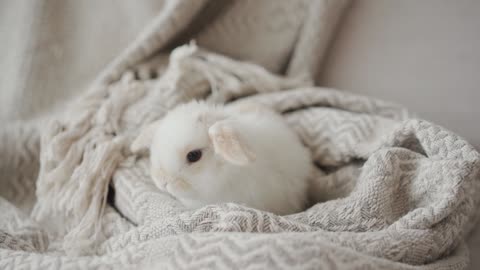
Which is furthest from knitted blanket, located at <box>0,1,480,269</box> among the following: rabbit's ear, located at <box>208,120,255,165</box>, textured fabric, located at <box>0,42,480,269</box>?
rabbit's ear, located at <box>208,120,255,165</box>

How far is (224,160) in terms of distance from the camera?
0.79 m

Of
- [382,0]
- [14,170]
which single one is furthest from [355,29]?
[14,170]

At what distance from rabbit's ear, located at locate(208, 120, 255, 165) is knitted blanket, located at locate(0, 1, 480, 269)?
11cm

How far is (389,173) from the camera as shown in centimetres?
71

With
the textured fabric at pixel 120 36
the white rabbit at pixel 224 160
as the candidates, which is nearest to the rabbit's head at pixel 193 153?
the white rabbit at pixel 224 160

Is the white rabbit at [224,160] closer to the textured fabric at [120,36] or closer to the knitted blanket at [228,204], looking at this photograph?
the knitted blanket at [228,204]

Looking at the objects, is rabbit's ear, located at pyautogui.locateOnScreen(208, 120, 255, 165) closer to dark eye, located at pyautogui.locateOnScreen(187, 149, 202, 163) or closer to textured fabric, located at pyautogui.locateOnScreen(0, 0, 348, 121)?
dark eye, located at pyautogui.locateOnScreen(187, 149, 202, 163)

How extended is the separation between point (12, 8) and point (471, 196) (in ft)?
3.55

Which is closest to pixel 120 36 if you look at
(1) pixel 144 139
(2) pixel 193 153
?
(1) pixel 144 139

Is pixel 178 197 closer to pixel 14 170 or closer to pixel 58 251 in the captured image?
pixel 58 251

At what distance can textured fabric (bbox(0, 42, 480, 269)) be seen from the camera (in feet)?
1.88

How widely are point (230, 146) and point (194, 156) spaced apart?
82 millimetres

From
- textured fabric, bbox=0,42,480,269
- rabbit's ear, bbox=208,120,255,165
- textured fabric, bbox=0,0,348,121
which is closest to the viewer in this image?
textured fabric, bbox=0,42,480,269

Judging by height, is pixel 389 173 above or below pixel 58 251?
above
